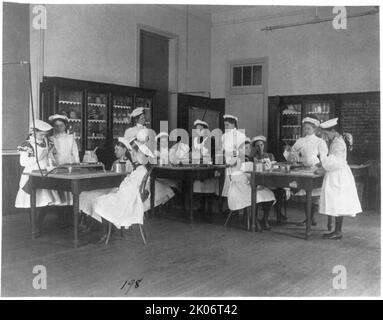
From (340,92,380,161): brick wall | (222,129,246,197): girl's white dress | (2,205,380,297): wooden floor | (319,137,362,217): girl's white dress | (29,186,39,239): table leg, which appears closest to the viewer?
(2,205,380,297): wooden floor

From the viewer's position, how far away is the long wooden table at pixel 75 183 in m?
4.65

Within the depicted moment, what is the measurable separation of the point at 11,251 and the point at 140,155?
1601 millimetres

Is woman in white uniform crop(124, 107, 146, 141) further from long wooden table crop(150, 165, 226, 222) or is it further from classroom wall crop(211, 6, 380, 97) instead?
classroom wall crop(211, 6, 380, 97)

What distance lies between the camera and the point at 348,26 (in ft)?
28.5

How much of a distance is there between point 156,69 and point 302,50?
293 cm

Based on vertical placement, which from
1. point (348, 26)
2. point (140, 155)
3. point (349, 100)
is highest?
point (348, 26)

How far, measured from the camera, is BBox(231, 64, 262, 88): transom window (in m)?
9.91

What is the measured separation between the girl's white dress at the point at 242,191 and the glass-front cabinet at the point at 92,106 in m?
2.71

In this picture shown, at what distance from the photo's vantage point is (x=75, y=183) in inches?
182

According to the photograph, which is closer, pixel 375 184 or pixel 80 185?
pixel 80 185

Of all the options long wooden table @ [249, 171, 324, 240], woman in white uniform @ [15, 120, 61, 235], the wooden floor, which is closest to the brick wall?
the wooden floor

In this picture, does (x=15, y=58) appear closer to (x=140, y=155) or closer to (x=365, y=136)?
(x=140, y=155)
